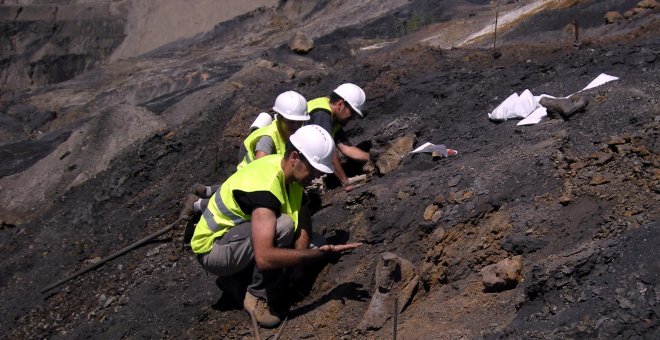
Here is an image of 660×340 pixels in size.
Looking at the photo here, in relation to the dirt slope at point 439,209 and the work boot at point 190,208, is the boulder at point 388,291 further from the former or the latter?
the work boot at point 190,208

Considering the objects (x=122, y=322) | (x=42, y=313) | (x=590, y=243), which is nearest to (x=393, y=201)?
(x=590, y=243)

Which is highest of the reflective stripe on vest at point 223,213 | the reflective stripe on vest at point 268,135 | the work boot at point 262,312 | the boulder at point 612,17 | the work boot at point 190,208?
the reflective stripe on vest at point 223,213

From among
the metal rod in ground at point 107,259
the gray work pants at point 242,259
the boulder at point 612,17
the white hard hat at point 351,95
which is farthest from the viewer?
the boulder at point 612,17

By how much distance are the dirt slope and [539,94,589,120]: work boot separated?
0.06 meters

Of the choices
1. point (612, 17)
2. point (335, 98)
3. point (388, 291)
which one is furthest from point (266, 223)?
point (612, 17)

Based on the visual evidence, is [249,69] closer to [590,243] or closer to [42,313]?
[42,313]

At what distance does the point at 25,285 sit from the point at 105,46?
2097cm

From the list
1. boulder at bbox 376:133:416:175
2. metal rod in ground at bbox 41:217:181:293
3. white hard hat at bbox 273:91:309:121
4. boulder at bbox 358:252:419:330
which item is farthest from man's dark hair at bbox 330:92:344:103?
metal rod in ground at bbox 41:217:181:293

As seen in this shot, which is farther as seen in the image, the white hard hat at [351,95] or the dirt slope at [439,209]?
the white hard hat at [351,95]

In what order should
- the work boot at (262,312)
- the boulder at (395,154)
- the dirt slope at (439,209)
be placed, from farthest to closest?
the boulder at (395,154)
the work boot at (262,312)
the dirt slope at (439,209)

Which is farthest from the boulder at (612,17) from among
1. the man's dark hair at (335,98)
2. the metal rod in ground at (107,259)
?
the metal rod in ground at (107,259)

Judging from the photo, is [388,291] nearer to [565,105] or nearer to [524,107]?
[565,105]

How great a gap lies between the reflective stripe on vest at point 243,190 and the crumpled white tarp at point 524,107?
243 centimetres

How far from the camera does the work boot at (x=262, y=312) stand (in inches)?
179
